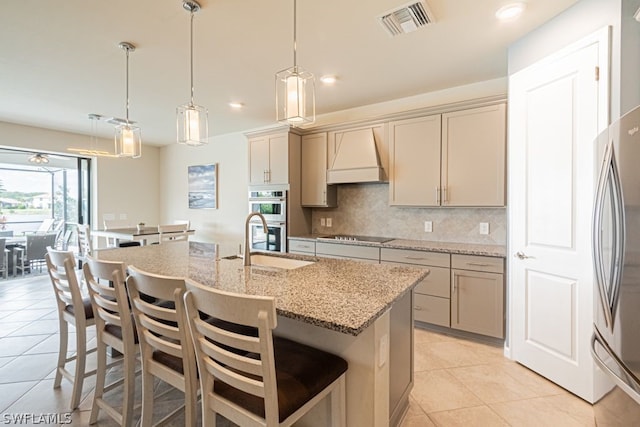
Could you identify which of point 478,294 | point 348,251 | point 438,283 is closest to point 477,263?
point 478,294

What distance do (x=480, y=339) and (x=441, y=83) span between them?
8.94 ft

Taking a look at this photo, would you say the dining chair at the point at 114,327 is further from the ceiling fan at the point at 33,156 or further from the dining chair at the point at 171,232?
the ceiling fan at the point at 33,156

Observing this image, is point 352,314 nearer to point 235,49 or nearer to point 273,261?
point 273,261

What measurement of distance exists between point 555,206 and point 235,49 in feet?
9.31

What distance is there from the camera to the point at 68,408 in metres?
1.90

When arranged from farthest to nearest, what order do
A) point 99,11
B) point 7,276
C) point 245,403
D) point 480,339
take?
point 7,276 < point 480,339 < point 99,11 < point 245,403

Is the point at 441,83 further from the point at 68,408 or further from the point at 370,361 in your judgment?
the point at 68,408

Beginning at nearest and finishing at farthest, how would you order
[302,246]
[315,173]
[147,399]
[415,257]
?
1. [147,399]
2. [415,257]
3. [302,246]
4. [315,173]

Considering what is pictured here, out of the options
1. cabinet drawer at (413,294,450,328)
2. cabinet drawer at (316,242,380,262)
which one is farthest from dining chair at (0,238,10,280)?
cabinet drawer at (413,294,450,328)

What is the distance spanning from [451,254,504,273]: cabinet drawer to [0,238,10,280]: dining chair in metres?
6.78

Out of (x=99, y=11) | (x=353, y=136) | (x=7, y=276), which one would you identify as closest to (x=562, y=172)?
(x=353, y=136)

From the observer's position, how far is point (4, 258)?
194 inches

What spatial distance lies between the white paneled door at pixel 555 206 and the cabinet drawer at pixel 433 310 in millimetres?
600

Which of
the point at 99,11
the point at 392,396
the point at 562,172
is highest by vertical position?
the point at 99,11
